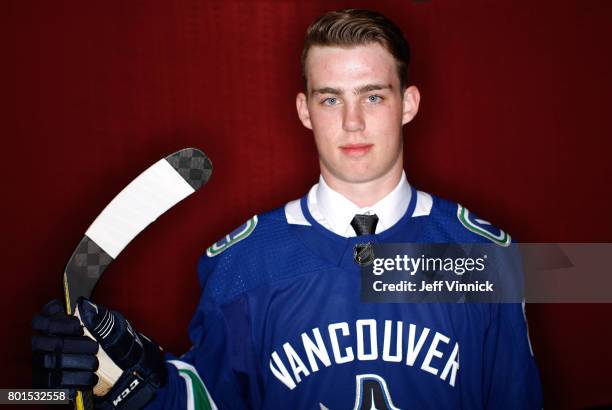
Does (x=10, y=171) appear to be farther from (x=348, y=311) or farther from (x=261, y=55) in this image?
(x=348, y=311)

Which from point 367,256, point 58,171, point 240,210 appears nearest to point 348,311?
point 367,256

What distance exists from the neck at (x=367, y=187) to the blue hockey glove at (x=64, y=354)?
66 centimetres

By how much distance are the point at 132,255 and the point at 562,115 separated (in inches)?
53.4

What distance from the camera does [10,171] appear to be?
1.74m

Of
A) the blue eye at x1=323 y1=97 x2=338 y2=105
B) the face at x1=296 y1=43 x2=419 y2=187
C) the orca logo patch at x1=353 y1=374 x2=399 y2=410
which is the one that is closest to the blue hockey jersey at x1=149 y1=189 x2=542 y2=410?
the orca logo patch at x1=353 y1=374 x2=399 y2=410

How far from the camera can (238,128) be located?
179cm

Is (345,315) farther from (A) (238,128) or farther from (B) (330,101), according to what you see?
(A) (238,128)

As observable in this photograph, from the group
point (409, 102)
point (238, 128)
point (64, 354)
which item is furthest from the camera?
point (238, 128)

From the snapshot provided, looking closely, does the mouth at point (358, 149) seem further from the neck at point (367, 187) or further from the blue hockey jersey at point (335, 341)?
the blue hockey jersey at point (335, 341)

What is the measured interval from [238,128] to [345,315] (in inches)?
26.0

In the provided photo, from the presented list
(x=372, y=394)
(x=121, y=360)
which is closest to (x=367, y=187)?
(x=372, y=394)

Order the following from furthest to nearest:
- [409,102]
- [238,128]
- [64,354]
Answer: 1. [238,128]
2. [409,102]
3. [64,354]

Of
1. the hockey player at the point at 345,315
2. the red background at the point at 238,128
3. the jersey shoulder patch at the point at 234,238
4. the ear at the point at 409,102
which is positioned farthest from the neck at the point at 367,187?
the red background at the point at 238,128

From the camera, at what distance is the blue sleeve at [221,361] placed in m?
1.49
